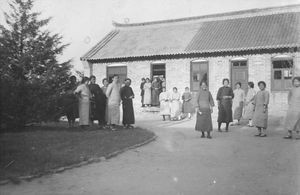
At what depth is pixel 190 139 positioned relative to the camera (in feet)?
34.1

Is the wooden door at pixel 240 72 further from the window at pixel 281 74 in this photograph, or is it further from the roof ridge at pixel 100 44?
the roof ridge at pixel 100 44

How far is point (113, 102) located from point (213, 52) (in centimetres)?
1104

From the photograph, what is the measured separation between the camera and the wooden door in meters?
21.4

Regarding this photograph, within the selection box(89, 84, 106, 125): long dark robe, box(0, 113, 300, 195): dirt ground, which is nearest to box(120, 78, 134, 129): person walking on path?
box(89, 84, 106, 125): long dark robe

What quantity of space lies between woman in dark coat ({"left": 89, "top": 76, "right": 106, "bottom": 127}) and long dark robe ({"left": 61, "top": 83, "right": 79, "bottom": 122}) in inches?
24.2

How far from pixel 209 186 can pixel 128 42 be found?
21952 millimetres

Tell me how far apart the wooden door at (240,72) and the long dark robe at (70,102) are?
1188 cm

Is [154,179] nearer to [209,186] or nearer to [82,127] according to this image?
[209,186]

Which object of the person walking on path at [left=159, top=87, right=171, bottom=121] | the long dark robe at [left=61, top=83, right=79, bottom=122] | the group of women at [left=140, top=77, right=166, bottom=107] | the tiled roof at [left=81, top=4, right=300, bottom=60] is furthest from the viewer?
the group of women at [left=140, top=77, right=166, bottom=107]

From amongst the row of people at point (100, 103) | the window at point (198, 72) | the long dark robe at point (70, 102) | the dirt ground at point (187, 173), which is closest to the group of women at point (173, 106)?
the row of people at point (100, 103)

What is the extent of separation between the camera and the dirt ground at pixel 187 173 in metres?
5.21

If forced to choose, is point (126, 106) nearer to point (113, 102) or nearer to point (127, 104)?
point (127, 104)

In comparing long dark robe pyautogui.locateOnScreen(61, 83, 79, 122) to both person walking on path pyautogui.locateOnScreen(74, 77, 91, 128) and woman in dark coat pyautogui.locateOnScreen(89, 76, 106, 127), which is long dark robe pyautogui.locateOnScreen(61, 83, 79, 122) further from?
woman in dark coat pyautogui.locateOnScreen(89, 76, 106, 127)

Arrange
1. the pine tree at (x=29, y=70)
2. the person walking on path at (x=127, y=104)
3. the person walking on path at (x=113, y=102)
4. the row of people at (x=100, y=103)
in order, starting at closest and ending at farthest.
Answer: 1. the pine tree at (x=29, y=70)
2. the row of people at (x=100, y=103)
3. the person walking on path at (x=113, y=102)
4. the person walking on path at (x=127, y=104)
